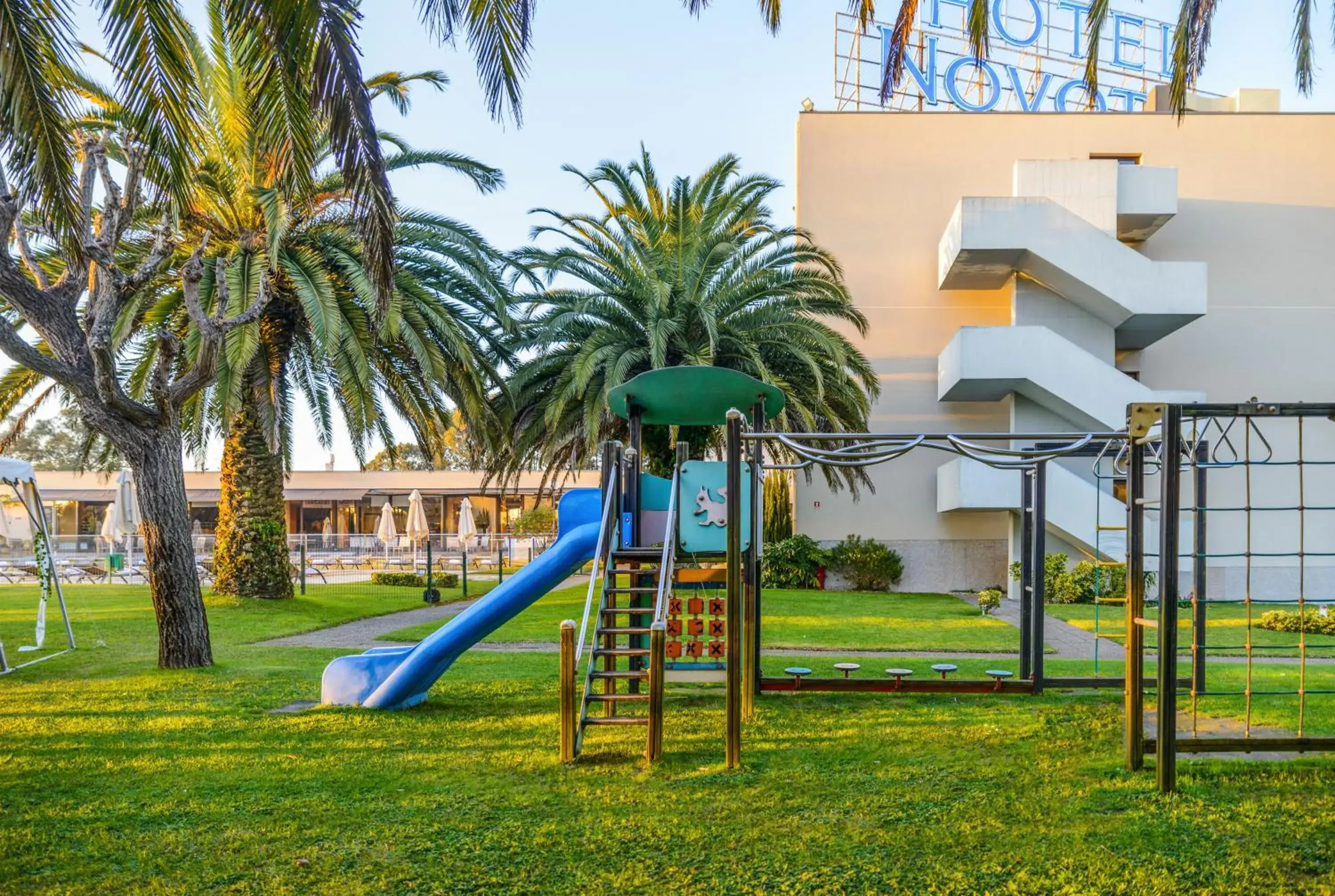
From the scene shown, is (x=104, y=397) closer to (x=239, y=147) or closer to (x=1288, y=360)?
(x=239, y=147)

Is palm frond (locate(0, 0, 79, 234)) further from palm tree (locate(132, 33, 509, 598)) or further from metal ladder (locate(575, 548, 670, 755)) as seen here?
palm tree (locate(132, 33, 509, 598))

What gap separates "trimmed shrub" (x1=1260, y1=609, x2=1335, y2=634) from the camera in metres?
16.8

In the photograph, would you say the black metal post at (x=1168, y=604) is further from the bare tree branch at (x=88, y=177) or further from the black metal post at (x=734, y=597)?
the bare tree branch at (x=88, y=177)

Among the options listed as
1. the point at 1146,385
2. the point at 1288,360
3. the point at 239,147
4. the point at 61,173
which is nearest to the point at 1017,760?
the point at 61,173

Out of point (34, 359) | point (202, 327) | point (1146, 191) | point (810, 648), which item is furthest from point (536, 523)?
point (34, 359)

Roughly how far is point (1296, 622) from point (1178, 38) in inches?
531

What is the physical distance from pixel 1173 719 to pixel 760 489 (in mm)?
4551

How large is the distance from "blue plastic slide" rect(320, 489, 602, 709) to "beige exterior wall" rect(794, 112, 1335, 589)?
16.4m

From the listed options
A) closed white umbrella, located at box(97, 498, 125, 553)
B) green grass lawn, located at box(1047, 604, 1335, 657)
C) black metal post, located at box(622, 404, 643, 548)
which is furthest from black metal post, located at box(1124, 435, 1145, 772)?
closed white umbrella, located at box(97, 498, 125, 553)

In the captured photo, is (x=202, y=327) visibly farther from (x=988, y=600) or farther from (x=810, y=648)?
(x=988, y=600)

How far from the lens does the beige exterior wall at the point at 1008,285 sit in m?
26.2

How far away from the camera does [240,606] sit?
19.2m

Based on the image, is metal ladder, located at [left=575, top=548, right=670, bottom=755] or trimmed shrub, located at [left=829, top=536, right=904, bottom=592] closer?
metal ladder, located at [left=575, top=548, right=670, bottom=755]

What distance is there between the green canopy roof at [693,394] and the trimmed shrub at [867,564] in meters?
15.0
